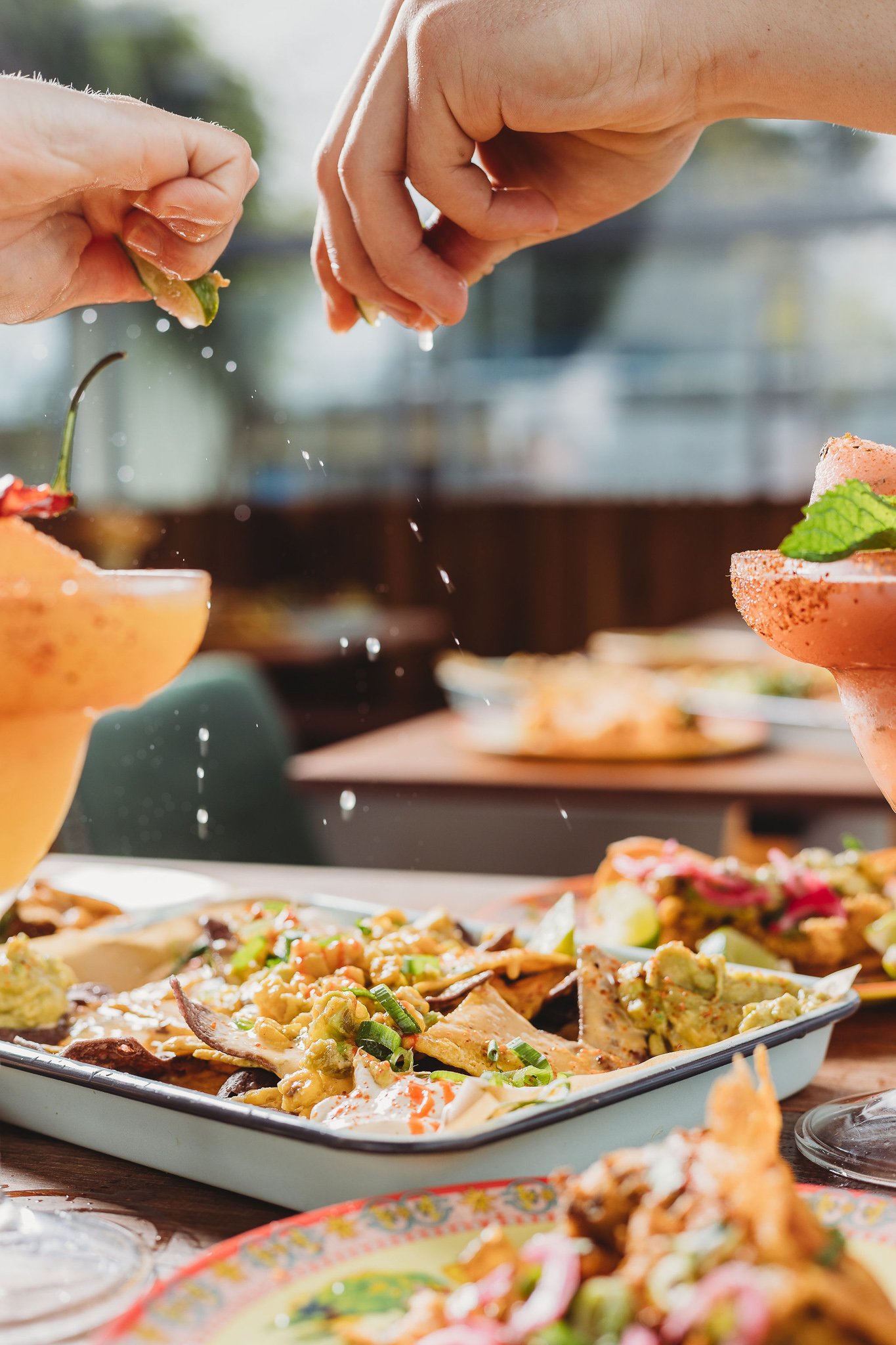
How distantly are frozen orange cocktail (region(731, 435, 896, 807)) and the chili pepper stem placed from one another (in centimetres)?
40

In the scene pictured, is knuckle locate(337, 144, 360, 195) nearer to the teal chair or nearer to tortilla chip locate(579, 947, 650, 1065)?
tortilla chip locate(579, 947, 650, 1065)

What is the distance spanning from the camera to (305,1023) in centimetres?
83

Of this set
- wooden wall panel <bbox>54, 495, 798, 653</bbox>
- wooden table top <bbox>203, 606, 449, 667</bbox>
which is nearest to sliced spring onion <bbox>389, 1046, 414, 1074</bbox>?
wooden table top <bbox>203, 606, 449, 667</bbox>

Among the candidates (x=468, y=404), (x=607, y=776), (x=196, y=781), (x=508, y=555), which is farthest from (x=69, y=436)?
(x=468, y=404)

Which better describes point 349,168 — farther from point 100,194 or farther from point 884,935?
point 884,935

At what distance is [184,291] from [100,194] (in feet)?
0.28

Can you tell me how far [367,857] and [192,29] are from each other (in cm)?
702

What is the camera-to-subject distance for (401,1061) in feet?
2.55

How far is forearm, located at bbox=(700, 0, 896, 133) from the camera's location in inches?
39.4

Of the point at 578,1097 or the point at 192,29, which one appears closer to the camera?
the point at 578,1097

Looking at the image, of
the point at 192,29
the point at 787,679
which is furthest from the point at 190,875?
Answer: the point at 192,29

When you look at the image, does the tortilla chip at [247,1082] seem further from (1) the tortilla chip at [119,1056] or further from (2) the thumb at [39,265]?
(2) the thumb at [39,265]

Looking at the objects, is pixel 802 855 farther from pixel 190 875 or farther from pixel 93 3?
pixel 93 3

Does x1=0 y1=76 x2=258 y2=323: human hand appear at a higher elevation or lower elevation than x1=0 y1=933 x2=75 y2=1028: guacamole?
higher
